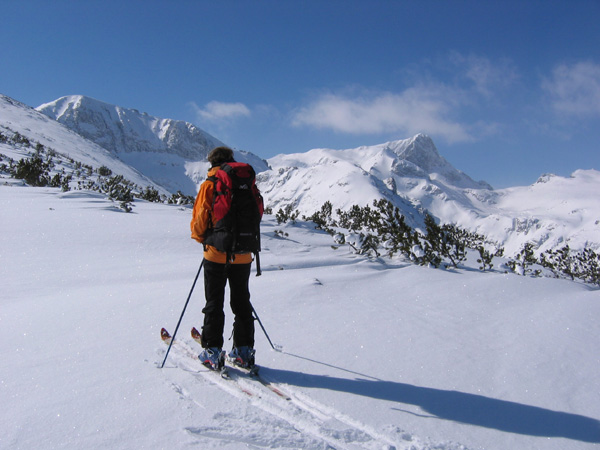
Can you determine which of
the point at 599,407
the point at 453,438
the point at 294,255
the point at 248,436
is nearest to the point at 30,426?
the point at 248,436

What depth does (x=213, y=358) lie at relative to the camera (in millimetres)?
3148

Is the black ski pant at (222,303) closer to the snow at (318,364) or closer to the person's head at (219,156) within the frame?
the snow at (318,364)

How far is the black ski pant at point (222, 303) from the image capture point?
A: 3.24 m

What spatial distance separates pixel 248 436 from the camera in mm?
2119

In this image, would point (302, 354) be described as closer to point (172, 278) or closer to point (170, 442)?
point (170, 442)

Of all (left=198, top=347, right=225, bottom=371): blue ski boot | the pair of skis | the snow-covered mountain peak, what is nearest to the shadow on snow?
the pair of skis

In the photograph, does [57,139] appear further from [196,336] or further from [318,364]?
[318,364]

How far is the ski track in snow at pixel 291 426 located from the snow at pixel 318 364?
12 mm

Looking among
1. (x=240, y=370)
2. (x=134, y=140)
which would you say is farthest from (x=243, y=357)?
(x=134, y=140)

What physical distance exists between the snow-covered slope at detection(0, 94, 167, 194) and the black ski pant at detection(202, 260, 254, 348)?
42.2 meters

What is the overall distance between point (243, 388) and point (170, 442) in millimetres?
888

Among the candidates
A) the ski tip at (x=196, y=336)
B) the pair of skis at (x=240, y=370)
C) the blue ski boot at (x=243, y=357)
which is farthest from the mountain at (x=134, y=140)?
the blue ski boot at (x=243, y=357)

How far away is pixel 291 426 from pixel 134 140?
19954cm

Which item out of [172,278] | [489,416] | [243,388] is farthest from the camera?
[172,278]
